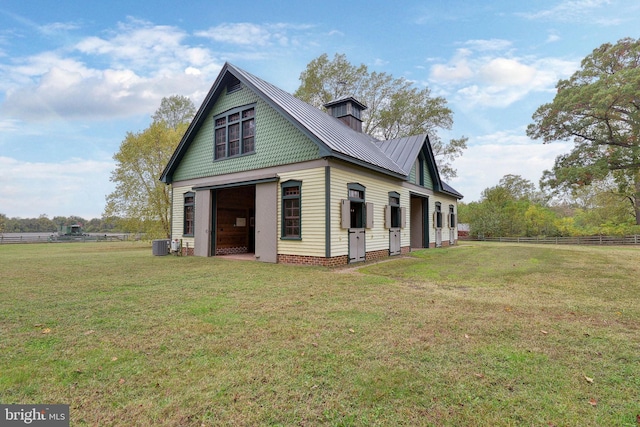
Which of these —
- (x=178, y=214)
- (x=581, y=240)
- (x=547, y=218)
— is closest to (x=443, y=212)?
(x=178, y=214)

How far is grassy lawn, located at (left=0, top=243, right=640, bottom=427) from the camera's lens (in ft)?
6.92

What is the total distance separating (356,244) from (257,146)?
17.1 ft

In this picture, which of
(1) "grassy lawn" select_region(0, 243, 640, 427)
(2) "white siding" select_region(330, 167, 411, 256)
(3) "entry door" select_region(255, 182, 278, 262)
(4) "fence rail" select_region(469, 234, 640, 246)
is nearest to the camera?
(1) "grassy lawn" select_region(0, 243, 640, 427)

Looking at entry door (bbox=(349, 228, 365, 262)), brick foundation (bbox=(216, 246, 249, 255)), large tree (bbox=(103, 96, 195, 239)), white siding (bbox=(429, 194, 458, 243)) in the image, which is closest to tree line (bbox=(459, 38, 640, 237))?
white siding (bbox=(429, 194, 458, 243))

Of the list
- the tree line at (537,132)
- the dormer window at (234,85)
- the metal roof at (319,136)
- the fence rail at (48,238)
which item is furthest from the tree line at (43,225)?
the dormer window at (234,85)

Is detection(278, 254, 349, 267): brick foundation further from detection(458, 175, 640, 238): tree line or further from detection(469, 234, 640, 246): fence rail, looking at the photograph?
detection(469, 234, 640, 246): fence rail

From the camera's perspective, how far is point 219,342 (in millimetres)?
3299

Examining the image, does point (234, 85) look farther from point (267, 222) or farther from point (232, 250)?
point (232, 250)

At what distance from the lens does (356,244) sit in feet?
35.0

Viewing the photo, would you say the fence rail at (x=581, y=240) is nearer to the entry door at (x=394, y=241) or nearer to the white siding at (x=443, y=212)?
the white siding at (x=443, y=212)

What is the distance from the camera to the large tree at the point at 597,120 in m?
19.0

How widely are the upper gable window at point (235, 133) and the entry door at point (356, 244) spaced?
5049 mm

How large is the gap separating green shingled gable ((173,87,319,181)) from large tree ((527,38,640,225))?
774 inches

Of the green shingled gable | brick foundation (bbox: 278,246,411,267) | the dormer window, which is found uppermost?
the dormer window
